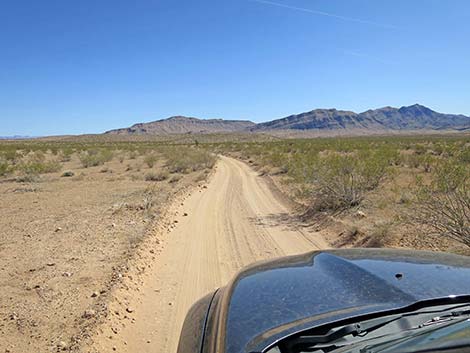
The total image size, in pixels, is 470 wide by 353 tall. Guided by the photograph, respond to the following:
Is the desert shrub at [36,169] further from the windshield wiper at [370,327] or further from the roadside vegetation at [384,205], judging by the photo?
the windshield wiper at [370,327]

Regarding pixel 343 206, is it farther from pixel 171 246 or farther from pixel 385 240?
pixel 171 246

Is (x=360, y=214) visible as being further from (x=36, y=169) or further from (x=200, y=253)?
(x=36, y=169)

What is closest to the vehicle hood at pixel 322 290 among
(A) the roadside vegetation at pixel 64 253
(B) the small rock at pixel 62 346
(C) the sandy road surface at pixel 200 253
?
(C) the sandy road surface at pixel 200 253

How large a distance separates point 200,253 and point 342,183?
22.1 feet

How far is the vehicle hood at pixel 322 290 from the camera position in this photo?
1959 mm

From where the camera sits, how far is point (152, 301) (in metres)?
5.49

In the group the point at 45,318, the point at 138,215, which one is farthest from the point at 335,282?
the point at 138,215

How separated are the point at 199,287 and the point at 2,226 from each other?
7.38 metres

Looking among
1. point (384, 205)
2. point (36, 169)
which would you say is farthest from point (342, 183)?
point (36, 169)

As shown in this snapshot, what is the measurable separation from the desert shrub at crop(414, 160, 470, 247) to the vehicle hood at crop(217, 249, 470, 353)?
4737 mm

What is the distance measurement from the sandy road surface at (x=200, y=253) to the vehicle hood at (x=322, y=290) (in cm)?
223

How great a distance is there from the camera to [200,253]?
758 cm

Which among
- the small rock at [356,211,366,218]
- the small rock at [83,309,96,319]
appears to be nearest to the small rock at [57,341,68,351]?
the small rock at [83,309,96,319]

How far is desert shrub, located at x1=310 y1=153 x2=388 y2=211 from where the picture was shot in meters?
11.9
